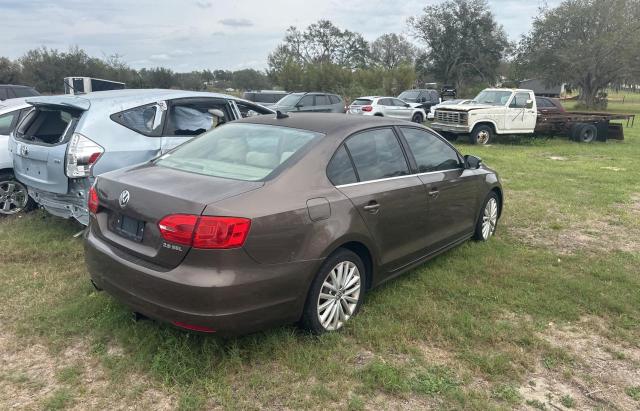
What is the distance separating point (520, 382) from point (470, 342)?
1.57ft

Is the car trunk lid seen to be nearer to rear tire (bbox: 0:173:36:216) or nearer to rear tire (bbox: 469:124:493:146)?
rear tire (bbox: 0:173:36:216)

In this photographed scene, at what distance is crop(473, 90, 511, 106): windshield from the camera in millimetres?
16094

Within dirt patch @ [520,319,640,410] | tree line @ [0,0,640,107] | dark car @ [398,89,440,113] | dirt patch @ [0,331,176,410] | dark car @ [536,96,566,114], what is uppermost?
tree line @ [0,0,640,107]

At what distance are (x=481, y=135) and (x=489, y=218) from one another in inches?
430

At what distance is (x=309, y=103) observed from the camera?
18.3 metres

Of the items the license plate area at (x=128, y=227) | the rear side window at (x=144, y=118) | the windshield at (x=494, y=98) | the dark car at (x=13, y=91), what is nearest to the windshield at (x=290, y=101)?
the windshield at (x=494, y=98)

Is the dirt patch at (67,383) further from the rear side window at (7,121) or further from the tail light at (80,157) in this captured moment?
the rear side window at (7,121)

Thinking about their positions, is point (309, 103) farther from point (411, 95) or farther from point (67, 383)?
point (67, 383)

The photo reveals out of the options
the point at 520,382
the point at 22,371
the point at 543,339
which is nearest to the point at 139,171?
the point at 22,371

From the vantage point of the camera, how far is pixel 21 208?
668 cm

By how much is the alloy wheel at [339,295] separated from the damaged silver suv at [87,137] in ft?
9.21

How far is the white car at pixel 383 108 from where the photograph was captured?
68.7ft

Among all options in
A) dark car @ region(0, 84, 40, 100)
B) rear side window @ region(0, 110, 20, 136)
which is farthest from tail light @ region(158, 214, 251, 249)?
dark car @ region(0, 84, 40, 100)

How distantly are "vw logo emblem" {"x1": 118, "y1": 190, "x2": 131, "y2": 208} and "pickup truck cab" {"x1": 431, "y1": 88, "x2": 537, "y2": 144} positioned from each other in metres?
13.8
